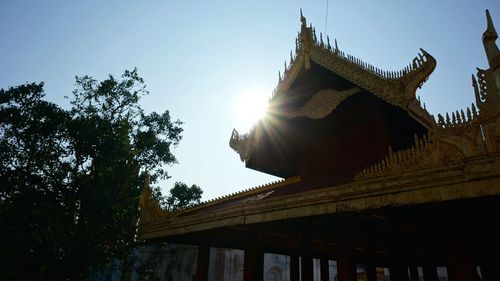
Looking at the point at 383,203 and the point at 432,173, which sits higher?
the point at 432,173

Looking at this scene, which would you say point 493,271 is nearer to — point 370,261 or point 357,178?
point 370,261

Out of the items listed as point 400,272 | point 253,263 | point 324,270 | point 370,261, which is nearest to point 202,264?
point 253,263

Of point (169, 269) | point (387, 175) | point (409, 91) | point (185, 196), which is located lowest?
point (169, 269)

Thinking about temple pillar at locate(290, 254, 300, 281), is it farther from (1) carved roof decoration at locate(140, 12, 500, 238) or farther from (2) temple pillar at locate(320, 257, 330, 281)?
(1) carved roof decoration at locate(140, 12, 500, 238)

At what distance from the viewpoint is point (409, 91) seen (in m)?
5.75

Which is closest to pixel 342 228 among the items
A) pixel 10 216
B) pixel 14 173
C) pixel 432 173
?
pixel 432 173

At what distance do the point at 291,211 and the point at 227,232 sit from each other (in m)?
3.36

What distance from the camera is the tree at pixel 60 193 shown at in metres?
11.3

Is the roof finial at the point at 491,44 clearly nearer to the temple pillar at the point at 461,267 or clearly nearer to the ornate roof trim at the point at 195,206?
the temple pillar at the point at 461,267

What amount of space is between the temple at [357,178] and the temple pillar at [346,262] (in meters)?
0.02

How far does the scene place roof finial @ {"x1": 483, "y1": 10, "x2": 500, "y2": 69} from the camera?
4480 millimetres

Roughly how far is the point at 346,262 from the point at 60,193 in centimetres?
1223

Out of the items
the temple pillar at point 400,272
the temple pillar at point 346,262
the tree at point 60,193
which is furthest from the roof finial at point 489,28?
the tree at point 60,193

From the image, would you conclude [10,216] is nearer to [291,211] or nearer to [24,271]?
[24,271]
